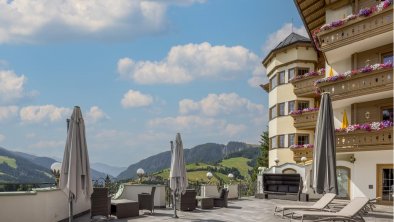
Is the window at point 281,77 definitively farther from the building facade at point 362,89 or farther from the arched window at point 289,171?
the arched window at point 289,171

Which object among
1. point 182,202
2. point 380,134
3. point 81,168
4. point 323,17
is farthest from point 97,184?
point 323,17

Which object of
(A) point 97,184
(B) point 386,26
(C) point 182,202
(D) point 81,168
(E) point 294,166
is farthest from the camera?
(E) point 294,166

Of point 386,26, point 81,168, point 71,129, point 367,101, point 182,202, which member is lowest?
point 182,202

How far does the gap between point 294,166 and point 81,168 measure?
21.0m

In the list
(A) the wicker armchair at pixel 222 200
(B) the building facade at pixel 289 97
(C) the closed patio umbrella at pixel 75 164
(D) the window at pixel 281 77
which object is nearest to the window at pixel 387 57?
(B) the building facade at pixel 289 97

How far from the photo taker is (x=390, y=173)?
23.8 meters

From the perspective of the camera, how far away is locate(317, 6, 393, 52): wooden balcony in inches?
886

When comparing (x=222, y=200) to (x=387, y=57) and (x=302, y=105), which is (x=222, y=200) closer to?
(x=387, y=57)

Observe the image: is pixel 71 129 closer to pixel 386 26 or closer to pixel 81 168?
pixel 81 168

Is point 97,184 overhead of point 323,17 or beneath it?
beneath

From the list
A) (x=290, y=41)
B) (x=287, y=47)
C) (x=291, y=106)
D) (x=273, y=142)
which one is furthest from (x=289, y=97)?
(x=290, y=41)

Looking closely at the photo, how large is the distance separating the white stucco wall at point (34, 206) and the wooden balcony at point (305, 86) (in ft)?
78.0

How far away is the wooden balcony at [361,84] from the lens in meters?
22.4

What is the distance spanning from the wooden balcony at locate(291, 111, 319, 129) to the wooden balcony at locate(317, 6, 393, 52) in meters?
6.42
